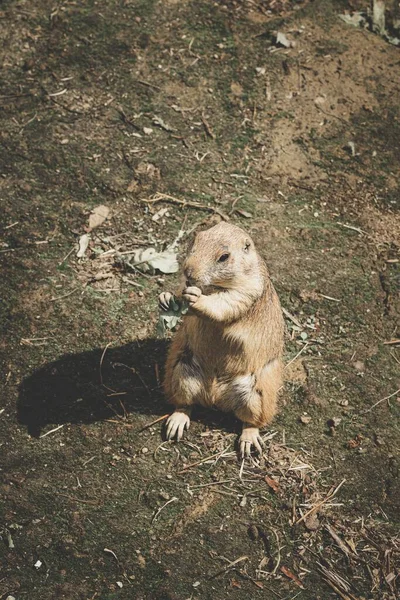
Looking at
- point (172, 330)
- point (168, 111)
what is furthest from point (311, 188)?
point (172, 330)

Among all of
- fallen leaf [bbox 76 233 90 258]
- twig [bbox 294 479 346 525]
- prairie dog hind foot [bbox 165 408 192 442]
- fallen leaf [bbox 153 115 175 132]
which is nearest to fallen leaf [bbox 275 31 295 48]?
fallen leaf [bbox 153 115 175 132]

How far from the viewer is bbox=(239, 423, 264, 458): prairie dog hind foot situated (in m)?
4.30

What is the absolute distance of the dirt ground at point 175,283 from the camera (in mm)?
3916

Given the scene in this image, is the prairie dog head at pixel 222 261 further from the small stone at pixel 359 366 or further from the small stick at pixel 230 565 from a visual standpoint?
the small stick at pixel 230 565

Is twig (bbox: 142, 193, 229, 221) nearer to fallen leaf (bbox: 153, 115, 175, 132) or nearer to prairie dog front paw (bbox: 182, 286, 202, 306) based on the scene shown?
fallen leaf (bbox: 153, 115, 175, 132)

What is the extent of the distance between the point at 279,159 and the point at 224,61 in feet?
3.97

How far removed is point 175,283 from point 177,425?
3.95 ft

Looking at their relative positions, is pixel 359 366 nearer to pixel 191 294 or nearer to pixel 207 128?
pixel 191 294

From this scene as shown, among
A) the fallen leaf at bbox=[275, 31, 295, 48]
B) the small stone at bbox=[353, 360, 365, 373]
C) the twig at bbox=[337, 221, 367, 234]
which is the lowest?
the small stone at bbox=[353, 360, 365, 373]

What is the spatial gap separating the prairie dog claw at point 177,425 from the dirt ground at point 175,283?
3.1 inches

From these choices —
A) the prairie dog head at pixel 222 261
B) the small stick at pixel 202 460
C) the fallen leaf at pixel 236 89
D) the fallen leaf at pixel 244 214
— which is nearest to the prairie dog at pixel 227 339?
the prairie dog head at pixel 222 261

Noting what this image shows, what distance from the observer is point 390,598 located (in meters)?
3.84

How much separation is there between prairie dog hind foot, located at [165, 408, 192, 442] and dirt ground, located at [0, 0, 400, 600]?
8cm

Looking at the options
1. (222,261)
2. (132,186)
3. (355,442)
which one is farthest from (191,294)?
(132,186)
